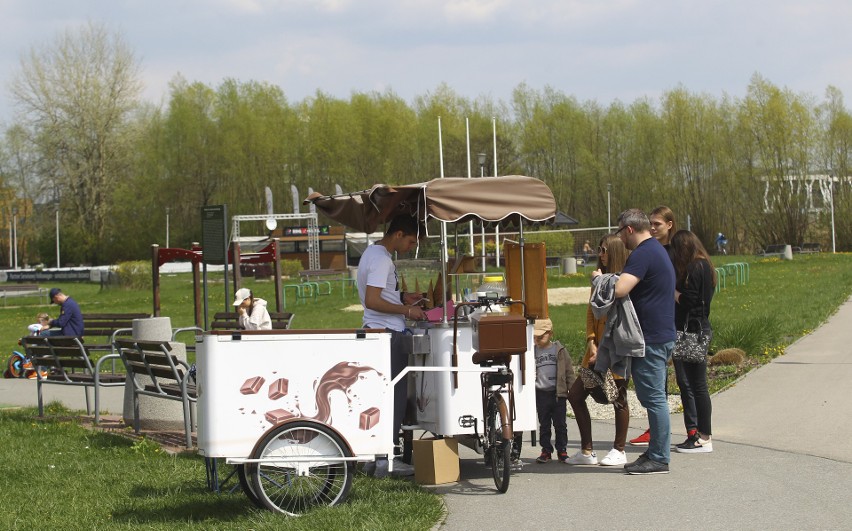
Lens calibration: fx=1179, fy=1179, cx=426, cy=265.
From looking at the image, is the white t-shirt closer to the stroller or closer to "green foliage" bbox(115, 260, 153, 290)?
the stroller

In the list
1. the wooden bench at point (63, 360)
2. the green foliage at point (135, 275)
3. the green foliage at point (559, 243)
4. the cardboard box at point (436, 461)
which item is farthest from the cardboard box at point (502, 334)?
the green foliage at point (559, 243)

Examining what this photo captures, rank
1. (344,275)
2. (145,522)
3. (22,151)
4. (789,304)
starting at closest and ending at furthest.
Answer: (145,522), (789,304), (344,275), (22,151)

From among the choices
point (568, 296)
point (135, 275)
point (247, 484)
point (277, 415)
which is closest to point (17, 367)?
point (247, 484)

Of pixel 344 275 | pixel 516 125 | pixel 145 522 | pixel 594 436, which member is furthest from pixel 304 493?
pixel 516 125

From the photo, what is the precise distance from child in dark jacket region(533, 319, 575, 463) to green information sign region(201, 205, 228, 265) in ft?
27.1

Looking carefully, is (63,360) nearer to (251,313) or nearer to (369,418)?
(251,313)

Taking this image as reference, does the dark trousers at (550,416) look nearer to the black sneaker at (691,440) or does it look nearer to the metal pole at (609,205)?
the black sneaker at (691,440)

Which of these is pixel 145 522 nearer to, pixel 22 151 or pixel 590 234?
pixel 590 234

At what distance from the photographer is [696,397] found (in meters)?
9.39

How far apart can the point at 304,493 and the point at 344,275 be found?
4514cm

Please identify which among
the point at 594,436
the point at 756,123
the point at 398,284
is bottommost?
the point at 594,436

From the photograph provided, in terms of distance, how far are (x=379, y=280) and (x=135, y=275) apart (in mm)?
41797

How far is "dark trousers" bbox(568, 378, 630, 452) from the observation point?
8766 mm

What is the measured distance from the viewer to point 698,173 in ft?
273
